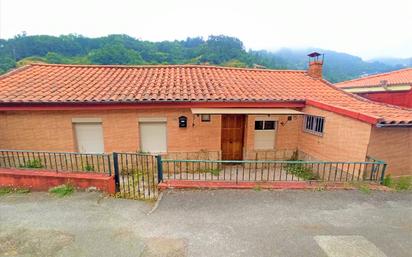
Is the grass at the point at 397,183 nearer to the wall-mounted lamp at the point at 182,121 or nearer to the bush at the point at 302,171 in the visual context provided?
the bush at the point at 302,171

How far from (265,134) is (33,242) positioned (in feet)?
28.3

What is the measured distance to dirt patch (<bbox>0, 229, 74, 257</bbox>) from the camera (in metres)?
3.95

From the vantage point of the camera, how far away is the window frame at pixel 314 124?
8.90m

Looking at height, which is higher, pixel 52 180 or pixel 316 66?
pixel 316 66

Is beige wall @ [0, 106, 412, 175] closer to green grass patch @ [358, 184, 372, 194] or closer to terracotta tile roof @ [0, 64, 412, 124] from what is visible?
terracotta tile roof @ [0, 64, 412, 124]

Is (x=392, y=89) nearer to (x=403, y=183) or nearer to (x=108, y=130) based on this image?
(x=403, y=183)

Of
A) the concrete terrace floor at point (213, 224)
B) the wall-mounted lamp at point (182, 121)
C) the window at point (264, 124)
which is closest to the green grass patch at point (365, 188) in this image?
the concrete terrace floor at point (213, 224)

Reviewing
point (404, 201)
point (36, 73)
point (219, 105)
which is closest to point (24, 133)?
point (36, 73)

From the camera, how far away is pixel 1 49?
51750 millimetres

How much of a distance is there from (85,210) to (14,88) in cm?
711

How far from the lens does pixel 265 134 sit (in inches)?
400

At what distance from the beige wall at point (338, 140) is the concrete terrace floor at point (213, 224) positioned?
168 centimetres

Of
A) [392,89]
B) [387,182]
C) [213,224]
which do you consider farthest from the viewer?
[392,89]

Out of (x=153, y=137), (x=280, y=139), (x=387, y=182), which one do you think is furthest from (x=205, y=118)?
(x=387, y=182)
